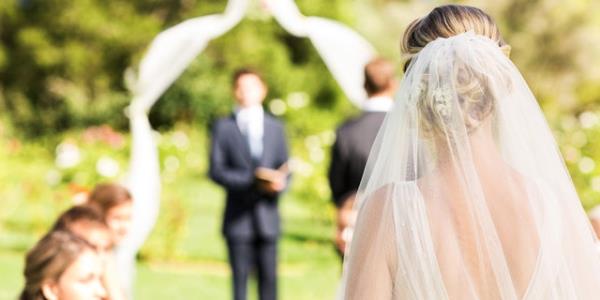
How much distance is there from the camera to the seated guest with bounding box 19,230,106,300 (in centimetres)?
363

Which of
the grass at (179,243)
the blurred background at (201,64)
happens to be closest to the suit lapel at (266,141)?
the grass at (179,243)

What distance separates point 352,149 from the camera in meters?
5.72

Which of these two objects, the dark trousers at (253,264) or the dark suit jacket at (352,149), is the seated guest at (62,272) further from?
the dark trousers at (253,264)

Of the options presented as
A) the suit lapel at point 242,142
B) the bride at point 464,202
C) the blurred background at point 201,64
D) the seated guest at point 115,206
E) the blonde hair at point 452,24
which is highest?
the blurred background at point 201,64

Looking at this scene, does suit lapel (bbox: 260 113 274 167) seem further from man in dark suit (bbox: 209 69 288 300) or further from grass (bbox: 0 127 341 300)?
grass (bbox: 0 127 341 300)

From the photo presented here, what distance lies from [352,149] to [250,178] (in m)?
0.92

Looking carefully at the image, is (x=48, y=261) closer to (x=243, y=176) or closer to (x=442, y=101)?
(x=442, y=101)

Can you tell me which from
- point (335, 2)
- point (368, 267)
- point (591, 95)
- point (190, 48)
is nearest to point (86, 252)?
point (368, 267)

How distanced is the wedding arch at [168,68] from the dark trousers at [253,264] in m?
1.02

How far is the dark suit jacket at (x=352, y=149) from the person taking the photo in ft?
18.6

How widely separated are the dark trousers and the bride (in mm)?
4120

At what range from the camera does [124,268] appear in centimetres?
721

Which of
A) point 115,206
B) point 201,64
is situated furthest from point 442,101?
point 201,64

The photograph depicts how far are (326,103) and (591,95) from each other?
6.94m
